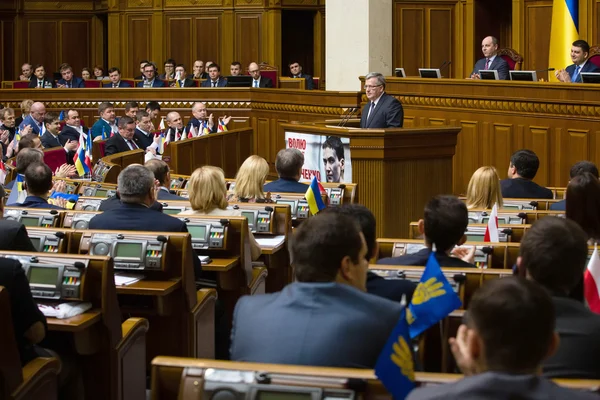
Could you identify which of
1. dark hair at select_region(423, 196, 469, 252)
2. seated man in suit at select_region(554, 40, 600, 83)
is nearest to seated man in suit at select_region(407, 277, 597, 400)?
dark hair at select_region(423, 196, 469, 252)

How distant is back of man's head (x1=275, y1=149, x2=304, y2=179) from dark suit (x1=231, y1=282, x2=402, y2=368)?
4609 millimetres

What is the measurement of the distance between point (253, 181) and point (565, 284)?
13.4 ft

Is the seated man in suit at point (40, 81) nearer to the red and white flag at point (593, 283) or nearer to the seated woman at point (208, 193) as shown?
the seated woman at point (208, 193)

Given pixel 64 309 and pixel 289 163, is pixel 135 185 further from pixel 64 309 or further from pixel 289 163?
pixel 289 163

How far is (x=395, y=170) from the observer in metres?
8.58

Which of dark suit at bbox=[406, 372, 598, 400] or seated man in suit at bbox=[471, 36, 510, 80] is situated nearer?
dark suit at bbox=[406, 372, 598, 400]

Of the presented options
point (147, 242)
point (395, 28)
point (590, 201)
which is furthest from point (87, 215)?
point (395, 28)

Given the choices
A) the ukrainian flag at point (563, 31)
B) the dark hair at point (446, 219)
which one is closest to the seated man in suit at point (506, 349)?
the dark hair at point (446, 219)

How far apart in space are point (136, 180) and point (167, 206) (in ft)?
4.02

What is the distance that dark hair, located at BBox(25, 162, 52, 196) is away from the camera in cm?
602

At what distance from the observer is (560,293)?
3012 millimetres

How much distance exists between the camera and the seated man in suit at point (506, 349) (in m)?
2.03

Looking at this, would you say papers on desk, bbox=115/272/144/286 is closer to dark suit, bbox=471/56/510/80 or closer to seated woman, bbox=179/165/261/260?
seated woman, bbox=179/165/261/260

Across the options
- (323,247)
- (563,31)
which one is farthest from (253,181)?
(563,31)
